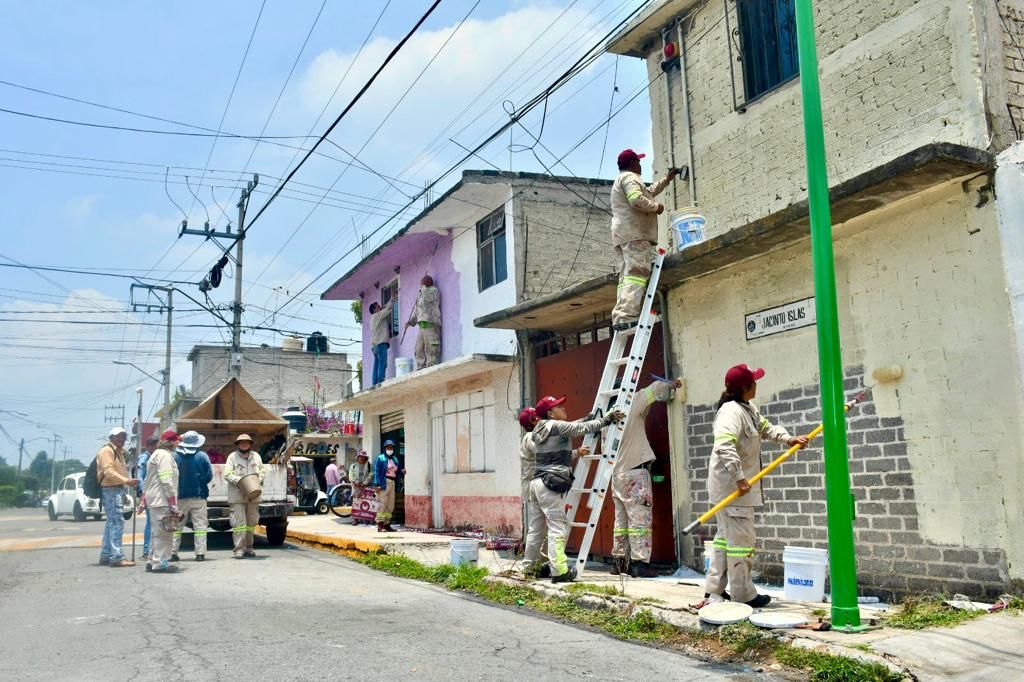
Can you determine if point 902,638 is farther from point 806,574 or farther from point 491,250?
point 491,250

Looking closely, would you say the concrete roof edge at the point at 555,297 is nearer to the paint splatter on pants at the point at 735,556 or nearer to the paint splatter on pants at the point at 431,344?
the paint splatter on pants at the point at 735,556

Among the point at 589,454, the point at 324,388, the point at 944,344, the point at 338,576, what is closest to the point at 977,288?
the point at 944,344

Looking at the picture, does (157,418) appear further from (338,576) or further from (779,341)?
(779,341)

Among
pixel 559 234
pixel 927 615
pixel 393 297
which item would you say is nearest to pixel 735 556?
pixel 927 615

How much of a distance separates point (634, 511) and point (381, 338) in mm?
11182

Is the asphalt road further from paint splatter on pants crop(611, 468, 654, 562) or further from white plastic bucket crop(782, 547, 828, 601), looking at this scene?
paint splatter on pants crop(611, 468, 654, 562)

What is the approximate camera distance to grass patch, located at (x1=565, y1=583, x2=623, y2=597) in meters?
7.55

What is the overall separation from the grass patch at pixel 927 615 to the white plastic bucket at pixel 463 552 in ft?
17.5

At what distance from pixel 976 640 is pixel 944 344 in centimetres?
235

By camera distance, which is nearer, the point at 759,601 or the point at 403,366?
the point at 759,601

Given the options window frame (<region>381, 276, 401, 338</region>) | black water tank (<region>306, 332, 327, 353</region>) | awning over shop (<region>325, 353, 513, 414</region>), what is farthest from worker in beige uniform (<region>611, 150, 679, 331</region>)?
black water tank (<region>306, 332, 327, 353</region>)

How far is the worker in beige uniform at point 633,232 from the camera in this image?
9023mm

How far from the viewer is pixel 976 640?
200 inches

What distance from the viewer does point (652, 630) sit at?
649 cm
